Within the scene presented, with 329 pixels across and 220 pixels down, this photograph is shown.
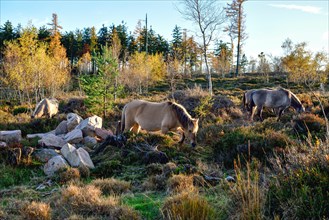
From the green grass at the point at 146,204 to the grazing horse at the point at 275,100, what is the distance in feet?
34.2

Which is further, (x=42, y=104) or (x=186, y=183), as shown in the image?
(x=42, y=104)

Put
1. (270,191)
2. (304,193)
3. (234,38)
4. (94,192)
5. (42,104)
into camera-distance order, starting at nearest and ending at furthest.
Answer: (304,193)
(270,191)
(94,192)
(42,104)
(234,38)

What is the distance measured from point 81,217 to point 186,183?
1920 mm

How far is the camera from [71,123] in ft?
42.3

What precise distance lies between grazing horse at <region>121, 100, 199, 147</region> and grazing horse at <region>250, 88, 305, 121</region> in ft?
20.0

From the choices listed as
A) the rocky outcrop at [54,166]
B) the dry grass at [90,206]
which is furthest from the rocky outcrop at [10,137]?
the dry grass at [90,206]

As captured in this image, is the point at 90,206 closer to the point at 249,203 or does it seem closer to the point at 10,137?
the point at 249,203

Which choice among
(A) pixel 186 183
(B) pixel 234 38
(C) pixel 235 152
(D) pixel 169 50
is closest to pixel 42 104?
(C) pixel 235 152

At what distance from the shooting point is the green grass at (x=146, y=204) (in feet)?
14.2

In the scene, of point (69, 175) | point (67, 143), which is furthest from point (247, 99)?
point (69, 175)

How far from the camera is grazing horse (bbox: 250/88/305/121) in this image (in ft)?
48.0

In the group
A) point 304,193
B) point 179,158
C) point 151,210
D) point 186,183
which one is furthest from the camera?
point 179,158

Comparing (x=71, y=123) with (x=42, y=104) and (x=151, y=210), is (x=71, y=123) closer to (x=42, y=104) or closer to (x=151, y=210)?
(x=42, y=104)

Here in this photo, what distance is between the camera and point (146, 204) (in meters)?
4.69
